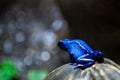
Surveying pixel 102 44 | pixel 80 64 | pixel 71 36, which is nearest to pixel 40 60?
pixel 71 36

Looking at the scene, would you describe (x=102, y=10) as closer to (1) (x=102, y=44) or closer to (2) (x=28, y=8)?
(1) (x=102, y=44)

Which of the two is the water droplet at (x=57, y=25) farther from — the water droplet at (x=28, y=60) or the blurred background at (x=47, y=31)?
the water droplet at (x=28, y=60)

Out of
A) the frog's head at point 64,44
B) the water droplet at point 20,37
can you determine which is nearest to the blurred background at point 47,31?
the water droplet at point 20,37

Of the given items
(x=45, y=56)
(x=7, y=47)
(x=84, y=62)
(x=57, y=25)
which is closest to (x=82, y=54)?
(x=84, y=62)

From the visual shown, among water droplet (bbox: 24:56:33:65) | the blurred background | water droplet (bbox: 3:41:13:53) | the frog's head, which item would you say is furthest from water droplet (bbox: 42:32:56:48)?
the frog's head

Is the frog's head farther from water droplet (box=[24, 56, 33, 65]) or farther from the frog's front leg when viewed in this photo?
water droplet (box=[24, 56, 33, 65])

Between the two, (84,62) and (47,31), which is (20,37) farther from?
(84,62)
